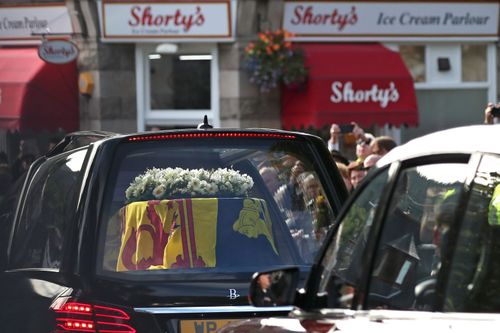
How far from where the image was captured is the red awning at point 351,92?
1980cm

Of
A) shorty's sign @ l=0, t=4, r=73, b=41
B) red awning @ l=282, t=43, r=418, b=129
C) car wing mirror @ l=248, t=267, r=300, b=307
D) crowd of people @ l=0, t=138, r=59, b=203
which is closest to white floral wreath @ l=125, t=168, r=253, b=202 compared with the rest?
car wing mirror @ l=248, t=267, r=300, b=307

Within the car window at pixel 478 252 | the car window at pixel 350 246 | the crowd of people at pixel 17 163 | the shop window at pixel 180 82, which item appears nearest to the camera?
the car window at pixel 478 252

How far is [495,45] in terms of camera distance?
70.2 ft

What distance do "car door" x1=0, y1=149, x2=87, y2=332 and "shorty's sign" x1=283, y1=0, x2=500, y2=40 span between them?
1343 centimetres

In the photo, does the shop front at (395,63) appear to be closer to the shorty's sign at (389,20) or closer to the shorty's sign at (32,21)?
the shorty's sign at (389,20)

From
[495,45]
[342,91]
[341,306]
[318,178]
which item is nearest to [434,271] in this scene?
[341,306]

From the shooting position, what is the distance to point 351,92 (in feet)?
65.9

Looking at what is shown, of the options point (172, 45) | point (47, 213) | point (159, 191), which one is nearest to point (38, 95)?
point (172, 45)

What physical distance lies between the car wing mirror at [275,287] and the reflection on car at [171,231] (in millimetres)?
1448

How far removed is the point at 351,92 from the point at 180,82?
2.58 m

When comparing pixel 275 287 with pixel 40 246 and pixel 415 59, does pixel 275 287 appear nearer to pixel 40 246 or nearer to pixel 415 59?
pixel 40 246

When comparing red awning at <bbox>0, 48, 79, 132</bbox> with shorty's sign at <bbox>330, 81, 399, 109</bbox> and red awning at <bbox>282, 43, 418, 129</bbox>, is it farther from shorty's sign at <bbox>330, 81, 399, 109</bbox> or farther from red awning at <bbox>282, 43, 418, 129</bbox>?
shorty's sign at <bbox>330, 81, 399, 109</bbox>

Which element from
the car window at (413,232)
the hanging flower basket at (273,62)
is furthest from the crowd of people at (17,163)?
the car window at (413,232)

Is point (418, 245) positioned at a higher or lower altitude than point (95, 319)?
higher
